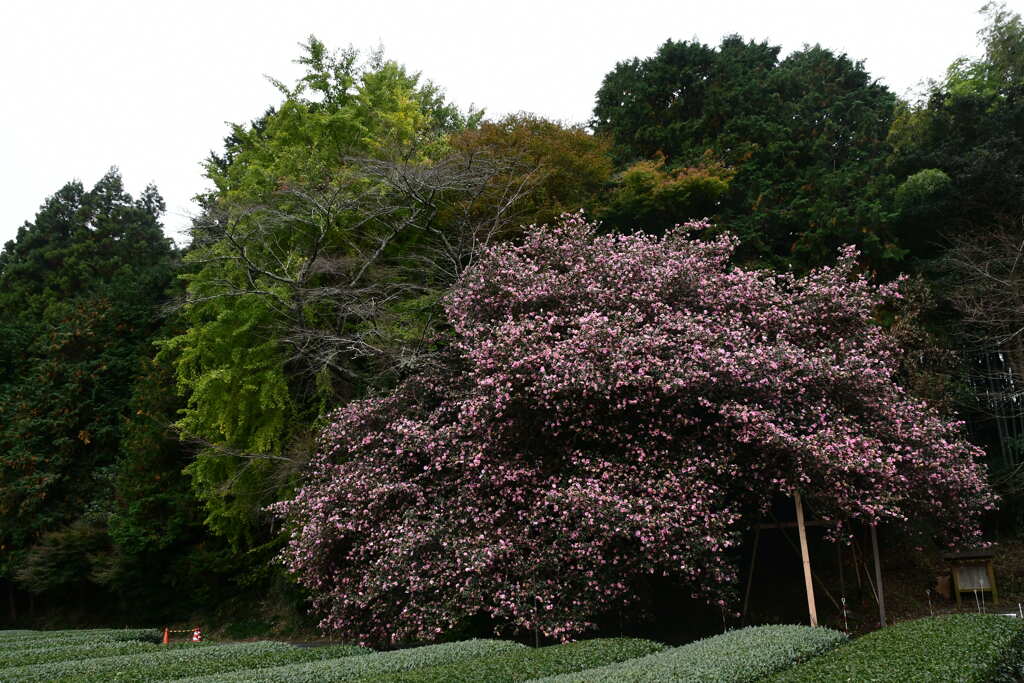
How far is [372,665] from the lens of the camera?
25.0 feet

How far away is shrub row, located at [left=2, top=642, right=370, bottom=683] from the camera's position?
305 inches

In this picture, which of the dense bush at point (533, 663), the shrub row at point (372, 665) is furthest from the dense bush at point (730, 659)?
the shrub row at point (372, 665)

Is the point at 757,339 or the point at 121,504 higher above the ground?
the point at 757,339

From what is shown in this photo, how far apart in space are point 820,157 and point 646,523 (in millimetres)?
15016

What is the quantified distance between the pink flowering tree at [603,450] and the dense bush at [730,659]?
165cm

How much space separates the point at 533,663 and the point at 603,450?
176 inches

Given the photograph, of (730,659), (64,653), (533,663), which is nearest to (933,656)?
(730,659)

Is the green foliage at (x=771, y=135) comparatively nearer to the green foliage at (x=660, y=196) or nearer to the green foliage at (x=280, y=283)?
the green foliage at (x=660, y=196)

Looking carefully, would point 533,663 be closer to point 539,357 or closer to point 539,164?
point 539,357

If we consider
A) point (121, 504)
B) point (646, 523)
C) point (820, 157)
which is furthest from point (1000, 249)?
point (121, 504)

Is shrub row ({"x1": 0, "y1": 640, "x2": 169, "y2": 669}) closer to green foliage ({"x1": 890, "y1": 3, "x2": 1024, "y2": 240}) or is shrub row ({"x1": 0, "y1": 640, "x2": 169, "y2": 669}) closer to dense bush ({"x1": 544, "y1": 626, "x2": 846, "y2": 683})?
dense bush ({"x1": 544, "y1": 626, "x2": 846, "y2": 683})

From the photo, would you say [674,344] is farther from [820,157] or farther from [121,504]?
[121,504]

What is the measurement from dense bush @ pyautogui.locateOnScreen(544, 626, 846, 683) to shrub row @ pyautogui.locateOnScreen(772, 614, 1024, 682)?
0.32m

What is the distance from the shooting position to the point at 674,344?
10.9 m
